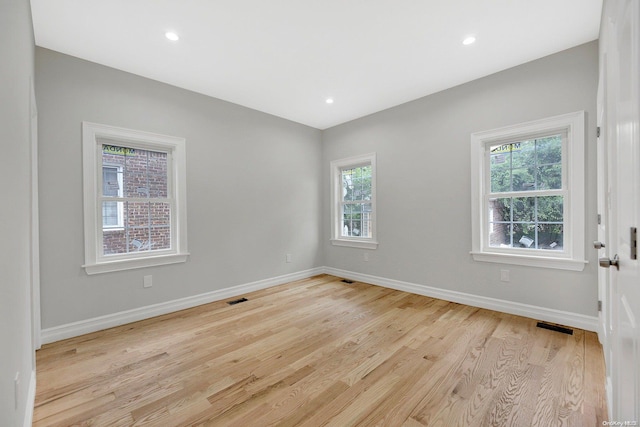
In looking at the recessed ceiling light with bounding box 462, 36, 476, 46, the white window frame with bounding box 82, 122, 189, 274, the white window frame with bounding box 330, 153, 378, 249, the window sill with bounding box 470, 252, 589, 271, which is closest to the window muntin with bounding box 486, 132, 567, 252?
the window sill with bounding box 470, 252, 589, 271

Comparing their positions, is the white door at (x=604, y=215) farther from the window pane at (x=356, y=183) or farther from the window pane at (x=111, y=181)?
the window pane at (x=111, y=181)

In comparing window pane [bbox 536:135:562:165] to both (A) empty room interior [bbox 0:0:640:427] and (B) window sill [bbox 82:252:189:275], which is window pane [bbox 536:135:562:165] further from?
(B) window sill [bbox 82:252:189:275]

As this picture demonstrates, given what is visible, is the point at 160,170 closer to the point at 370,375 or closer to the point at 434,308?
the point at 370,375

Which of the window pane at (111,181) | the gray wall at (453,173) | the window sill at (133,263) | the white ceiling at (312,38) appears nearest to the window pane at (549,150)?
the gray wall at (453,173)

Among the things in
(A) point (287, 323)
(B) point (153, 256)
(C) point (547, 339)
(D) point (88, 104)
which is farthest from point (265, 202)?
(C) point (547, 339)

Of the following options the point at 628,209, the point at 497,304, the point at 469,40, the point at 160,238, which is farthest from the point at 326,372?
the point at 469,40

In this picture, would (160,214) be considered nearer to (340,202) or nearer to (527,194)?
(340,202)

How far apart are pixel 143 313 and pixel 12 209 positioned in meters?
2.14

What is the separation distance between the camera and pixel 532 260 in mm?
2789

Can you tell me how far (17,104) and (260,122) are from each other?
115 inches

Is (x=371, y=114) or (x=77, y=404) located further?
(x=371, y=114)

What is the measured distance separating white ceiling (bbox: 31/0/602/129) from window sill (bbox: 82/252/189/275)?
1.99 metres

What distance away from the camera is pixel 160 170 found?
3.21 meters

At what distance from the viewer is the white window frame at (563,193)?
8.32 feet
